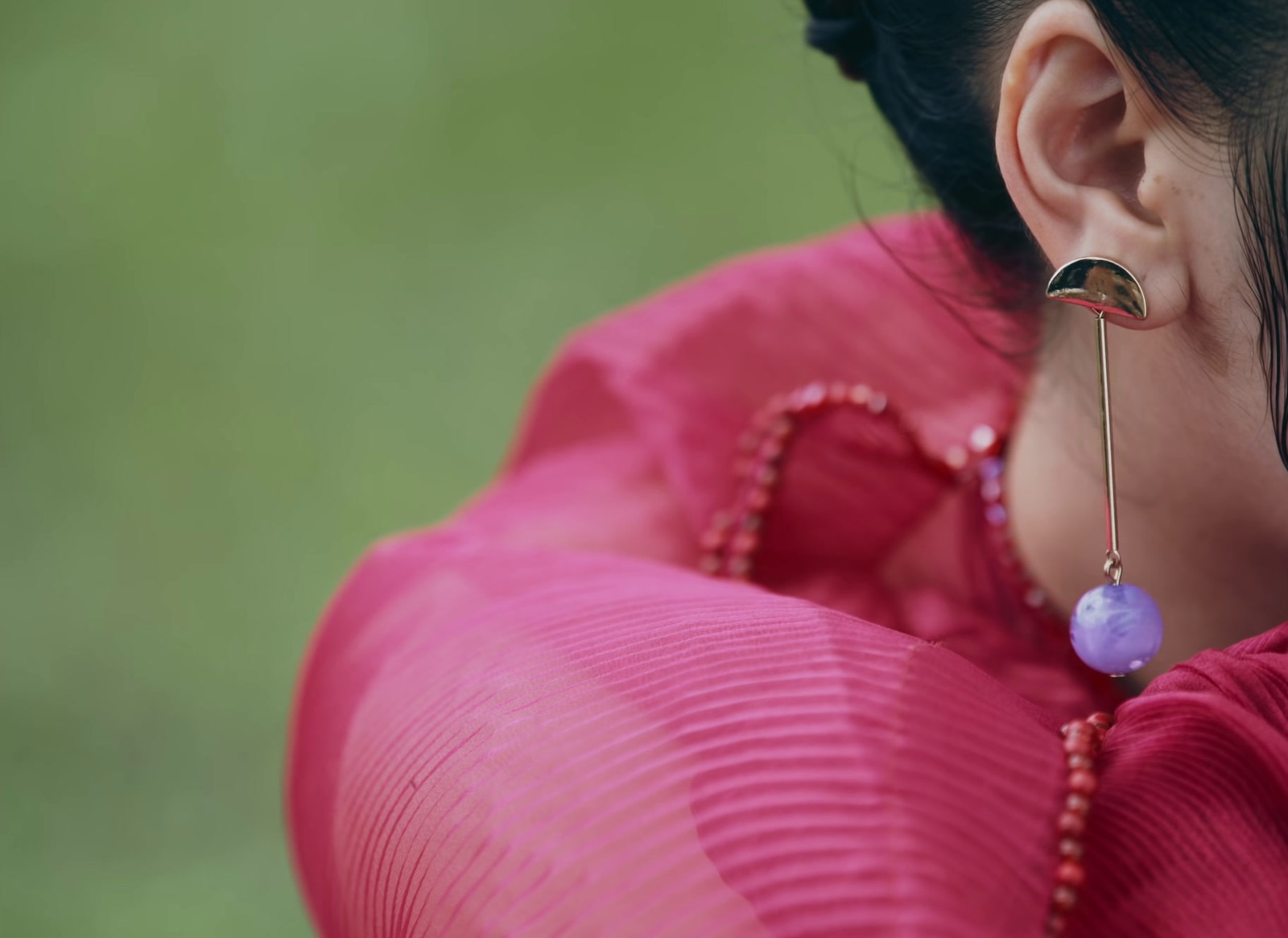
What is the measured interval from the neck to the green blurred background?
18.0 inches

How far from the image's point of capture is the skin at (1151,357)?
0.46m

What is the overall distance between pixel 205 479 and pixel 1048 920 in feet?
4.36

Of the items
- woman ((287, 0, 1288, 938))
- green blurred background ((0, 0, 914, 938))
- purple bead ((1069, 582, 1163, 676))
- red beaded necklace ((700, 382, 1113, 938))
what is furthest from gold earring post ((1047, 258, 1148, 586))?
green blurred background ((0, 0, 914, 938))

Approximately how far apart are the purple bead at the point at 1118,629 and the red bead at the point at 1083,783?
0.13 metres

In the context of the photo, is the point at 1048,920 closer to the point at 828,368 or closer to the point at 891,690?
the point at 891,690

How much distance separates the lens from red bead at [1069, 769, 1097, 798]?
1.32 ft

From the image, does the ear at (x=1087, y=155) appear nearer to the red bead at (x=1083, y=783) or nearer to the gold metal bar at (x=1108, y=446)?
the gold metal bar at (x=1108, y=446)

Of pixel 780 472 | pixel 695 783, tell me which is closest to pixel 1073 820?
pixel 695 783

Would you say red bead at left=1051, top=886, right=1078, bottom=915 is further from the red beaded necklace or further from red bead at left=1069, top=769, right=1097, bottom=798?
the red beaded necklace

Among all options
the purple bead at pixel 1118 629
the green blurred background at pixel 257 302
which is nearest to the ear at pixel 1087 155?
the purple bead at pixel 1118 629

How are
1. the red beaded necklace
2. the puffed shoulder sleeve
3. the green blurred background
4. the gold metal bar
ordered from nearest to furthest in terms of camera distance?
the puffed shoulder sleeve
the gold metal bar
the red beaded necklace
the green blurred background

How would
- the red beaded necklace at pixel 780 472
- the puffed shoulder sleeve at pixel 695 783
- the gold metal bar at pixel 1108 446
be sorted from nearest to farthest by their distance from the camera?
1. the puffed shoulder sleeve at pixel 695 783
2. the gold metal bar at pixel 1108 446
3. the red beaded necklace at pixel 780 472

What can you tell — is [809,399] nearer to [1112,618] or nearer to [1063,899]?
[1112,618]

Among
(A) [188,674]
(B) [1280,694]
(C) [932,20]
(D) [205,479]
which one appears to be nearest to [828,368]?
(C) [932,20]
